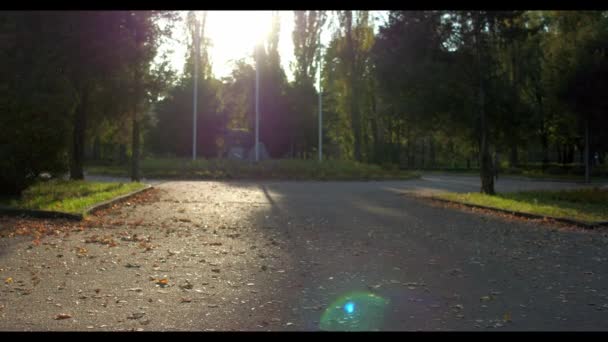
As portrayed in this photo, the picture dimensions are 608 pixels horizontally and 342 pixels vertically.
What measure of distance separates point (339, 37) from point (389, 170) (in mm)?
13255

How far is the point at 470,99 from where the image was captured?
20.3m

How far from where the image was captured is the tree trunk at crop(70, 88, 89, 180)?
21812 mm

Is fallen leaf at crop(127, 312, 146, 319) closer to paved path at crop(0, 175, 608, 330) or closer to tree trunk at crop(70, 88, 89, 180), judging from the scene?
paved path at crop(0, 175, 608, 330)

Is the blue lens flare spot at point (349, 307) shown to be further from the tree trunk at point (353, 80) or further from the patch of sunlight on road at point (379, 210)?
the tree trunk at point (353, 80)

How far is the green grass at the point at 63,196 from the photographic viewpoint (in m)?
13.2

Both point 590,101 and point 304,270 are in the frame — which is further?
point 590,101

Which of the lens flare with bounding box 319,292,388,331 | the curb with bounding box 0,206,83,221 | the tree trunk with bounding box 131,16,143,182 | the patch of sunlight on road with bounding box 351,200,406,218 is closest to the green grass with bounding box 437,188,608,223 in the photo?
the patch of sunlight on road with bounding box 351,200,406,218

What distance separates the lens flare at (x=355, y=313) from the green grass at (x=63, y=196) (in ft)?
28.1

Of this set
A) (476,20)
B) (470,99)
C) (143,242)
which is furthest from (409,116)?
(143,242)

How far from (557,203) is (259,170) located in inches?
856

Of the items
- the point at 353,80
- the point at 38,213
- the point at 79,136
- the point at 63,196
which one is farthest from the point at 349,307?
the point at 353,80

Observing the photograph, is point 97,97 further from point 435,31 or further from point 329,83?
point 329,83

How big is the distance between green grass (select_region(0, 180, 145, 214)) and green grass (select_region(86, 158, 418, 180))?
14.3 metres

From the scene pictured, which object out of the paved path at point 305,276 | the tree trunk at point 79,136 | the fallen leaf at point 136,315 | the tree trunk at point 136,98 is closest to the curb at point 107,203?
the paved path at point 305,276
